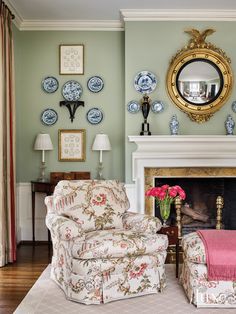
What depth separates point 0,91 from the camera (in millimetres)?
4332

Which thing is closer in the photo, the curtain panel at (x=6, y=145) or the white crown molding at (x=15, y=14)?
the curtain panel at (x=6, y=145)

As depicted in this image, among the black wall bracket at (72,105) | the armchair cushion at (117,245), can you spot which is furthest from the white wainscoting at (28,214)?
the armchair cushion at (117,245)

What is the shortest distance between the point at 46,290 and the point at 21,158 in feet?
7.83

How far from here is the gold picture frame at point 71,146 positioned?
5559 mm

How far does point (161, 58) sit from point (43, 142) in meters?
1.75

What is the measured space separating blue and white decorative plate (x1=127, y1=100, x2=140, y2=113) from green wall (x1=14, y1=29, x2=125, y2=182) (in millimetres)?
339

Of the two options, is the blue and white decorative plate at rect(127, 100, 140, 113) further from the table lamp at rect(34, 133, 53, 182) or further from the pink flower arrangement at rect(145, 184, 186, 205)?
the pink flower arrangement at rect(145, 184, 186, 205)

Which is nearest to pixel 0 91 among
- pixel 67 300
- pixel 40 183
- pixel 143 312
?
pixel 40 183

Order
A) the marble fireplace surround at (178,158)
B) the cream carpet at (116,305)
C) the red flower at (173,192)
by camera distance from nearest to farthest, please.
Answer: the cream carpet at (116,305), the red flower at (173,192), the marble fireplace surround at (178,158)

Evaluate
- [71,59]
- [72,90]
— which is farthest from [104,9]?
[72,90]

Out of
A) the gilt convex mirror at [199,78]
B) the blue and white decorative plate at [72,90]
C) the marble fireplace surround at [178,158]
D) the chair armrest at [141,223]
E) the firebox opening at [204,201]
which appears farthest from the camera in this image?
the blue and white decorative plate at [72,90]

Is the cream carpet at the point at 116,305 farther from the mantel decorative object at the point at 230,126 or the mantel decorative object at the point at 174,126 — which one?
the mantel decorative object at the point at 230,126

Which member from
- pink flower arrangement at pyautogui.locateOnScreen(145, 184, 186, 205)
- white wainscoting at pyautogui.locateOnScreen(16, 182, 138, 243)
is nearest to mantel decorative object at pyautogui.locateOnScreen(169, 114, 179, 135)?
pink flower arrangement at pyautogui.locateOnScreen(145, 184, 186, 205)

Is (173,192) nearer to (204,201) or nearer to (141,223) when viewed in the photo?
(141,223)
